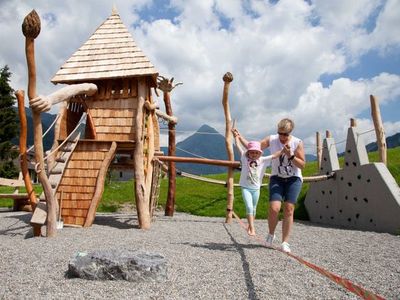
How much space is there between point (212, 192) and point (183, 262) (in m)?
11.0

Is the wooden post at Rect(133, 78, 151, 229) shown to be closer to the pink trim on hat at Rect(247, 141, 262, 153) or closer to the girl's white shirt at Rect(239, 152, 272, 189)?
the girl's white shirt at Rect(239, 152, 272, 189)

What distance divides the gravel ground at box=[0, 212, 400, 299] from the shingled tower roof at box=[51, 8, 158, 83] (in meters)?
3.89

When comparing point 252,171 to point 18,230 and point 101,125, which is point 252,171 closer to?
point 101,125

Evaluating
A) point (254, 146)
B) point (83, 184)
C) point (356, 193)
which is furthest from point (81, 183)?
point (356, 193)

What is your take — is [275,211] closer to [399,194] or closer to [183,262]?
[183,262]

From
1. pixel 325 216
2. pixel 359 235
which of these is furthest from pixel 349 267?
pixel 325 216

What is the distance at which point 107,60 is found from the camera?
9.31 metres

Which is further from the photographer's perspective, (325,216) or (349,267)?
(325,216)

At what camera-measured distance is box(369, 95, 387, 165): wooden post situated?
29.0 ft

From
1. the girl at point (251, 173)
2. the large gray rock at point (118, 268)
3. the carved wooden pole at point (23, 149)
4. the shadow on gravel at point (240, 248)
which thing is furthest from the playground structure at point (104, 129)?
the large gray rock at point (118, 268)

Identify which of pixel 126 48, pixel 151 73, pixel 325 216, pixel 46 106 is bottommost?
pixel 325 216

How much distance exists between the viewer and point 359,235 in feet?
25.4

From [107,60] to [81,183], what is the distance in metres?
3.27

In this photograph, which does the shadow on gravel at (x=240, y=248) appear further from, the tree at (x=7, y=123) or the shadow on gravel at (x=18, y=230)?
the tree at (x=7, y=123)
